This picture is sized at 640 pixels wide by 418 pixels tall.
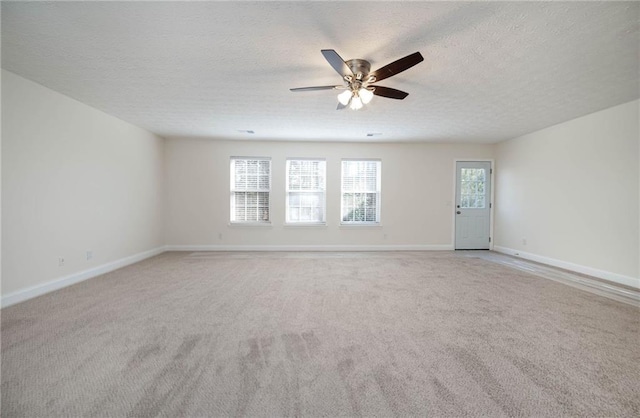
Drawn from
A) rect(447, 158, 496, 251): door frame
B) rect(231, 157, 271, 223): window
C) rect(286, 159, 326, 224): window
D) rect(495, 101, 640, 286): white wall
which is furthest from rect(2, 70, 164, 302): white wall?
rect(495, 101, 640, 286): white wall

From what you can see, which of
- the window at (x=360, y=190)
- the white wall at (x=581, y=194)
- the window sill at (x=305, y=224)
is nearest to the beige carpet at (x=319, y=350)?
the white wall at (x=581, y=194)

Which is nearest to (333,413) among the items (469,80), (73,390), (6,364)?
(73,390)

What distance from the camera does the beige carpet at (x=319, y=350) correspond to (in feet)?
4.84

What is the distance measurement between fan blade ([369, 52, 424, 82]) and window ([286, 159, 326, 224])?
3682 mm

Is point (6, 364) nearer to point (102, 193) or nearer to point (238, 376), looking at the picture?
point (238, 376)

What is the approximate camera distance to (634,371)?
5.83 feet

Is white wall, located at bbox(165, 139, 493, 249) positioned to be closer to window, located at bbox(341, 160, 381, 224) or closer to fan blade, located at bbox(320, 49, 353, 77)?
window, located at bbox(341, 160, 381, 224)

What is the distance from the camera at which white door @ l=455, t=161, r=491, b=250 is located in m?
6.13

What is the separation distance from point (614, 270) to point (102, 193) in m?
7.55

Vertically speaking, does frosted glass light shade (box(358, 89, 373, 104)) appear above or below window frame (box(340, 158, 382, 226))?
above

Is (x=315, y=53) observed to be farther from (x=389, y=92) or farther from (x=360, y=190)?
(x=360, y=190)

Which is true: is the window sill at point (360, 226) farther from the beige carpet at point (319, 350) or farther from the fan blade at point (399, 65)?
the fan blade at point (399, 65)

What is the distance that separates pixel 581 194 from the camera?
4.16m

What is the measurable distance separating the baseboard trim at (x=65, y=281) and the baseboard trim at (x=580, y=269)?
24.1 ft
